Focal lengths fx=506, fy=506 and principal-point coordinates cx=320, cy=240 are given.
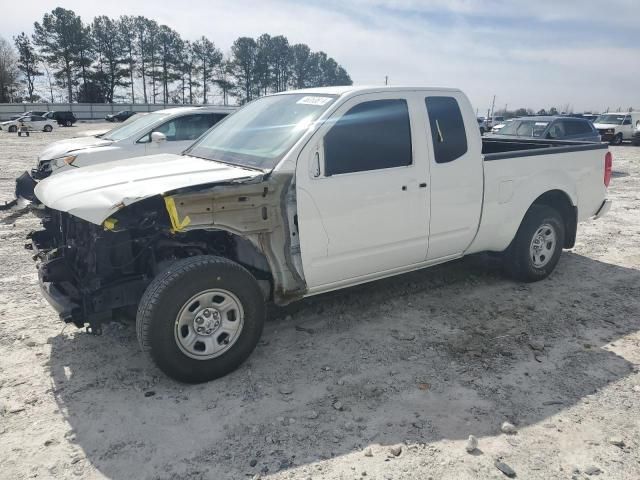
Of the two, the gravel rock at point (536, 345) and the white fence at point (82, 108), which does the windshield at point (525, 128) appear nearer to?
the gravel rock at point (536, 345)

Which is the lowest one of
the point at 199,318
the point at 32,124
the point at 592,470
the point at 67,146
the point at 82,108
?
the point at 592,470

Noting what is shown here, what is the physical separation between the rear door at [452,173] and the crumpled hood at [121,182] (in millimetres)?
1654

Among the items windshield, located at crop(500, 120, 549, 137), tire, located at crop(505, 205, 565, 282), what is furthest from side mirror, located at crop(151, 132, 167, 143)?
windshield, located at crop(500, 120, 549, 137)

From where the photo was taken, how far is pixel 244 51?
80938 millimetres

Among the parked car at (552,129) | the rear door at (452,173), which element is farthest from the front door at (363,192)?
the parked car at (552,129)

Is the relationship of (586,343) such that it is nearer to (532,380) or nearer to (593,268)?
(532,380)

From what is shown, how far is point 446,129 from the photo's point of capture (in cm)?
444

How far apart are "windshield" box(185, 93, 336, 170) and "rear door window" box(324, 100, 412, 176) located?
231 mm

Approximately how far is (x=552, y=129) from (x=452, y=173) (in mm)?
9684

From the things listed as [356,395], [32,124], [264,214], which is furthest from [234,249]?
[32,124]

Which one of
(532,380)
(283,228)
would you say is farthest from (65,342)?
(532,380)

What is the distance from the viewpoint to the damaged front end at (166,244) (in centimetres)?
332

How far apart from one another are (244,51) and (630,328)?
83.9m

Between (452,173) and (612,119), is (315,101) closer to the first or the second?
(452,173)
